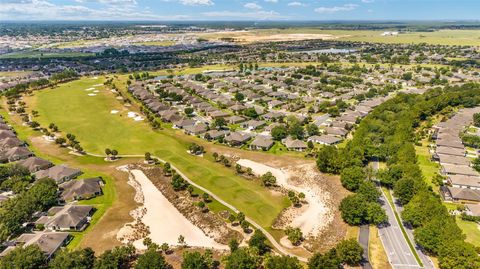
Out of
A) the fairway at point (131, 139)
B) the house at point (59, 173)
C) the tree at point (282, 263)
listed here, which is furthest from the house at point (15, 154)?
the tree at point (282, 263)

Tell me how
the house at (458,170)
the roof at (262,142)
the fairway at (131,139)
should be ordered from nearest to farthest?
1. the fairway at (131,139)
2. the house at (458,170)
3. the roof at (262,142)

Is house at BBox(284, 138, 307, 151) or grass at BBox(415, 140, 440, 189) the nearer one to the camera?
grass at BBox(415, 140, 440, 189)

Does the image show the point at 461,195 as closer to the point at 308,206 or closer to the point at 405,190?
the point at 405,190

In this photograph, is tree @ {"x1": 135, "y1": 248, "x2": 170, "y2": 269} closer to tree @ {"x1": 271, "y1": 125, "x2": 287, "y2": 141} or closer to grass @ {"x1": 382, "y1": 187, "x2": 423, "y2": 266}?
grass @ {"x1": 382, "y1": 187, "x2": 423, "y2": 266}

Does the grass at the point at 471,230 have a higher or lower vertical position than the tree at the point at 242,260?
lower

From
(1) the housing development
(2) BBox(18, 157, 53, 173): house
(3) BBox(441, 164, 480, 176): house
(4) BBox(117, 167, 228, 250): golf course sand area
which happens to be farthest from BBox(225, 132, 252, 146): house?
(3) BBox(441, 164, 480, 176): house

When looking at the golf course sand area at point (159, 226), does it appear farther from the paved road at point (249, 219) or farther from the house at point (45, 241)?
the house at point (45, 241)

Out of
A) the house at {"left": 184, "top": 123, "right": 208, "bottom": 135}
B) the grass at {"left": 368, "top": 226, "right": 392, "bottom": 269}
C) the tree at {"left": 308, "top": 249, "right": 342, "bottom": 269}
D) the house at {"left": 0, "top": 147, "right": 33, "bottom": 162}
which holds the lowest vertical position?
the grass at {"left": 368, "top": 226, "right": 392, "bottom": 269}
